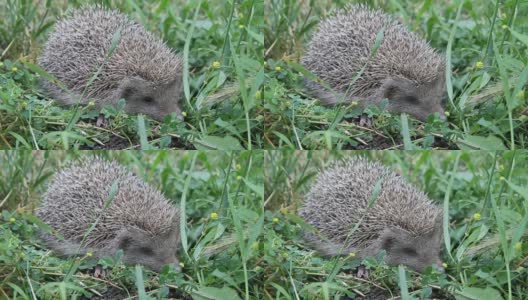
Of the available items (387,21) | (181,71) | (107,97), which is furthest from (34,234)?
(387,21)

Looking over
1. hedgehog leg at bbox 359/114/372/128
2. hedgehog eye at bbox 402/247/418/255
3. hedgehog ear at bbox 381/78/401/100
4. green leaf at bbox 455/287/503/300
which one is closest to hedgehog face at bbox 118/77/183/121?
hedgehog leg at bbox 359/114/372/128

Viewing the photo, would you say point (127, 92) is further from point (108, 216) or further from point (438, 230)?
point (438, 230)

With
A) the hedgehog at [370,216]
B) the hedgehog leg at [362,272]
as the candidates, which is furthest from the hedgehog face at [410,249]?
the hedgehog leg at [362,272]

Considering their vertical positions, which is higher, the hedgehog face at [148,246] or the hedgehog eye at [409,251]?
the hedgehog eye at [409,251]

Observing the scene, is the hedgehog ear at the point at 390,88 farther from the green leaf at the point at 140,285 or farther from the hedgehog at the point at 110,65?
the green leaf at the point at 140,285

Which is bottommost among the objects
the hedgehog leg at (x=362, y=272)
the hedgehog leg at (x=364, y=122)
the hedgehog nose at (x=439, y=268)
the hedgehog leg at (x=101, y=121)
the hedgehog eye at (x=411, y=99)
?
the hedgehog leg at (x=362, y=272)

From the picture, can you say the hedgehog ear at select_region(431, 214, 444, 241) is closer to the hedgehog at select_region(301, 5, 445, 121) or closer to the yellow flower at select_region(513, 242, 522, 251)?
the yellow flower at select_region(513, 242, 522, 251)

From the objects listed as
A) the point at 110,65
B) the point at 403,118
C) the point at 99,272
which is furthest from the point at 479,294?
the point at 110,65

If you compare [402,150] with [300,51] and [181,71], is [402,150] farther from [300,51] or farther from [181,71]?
[181,71]

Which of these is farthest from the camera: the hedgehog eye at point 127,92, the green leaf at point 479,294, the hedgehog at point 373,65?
the hedgehog eye at point 127,92
